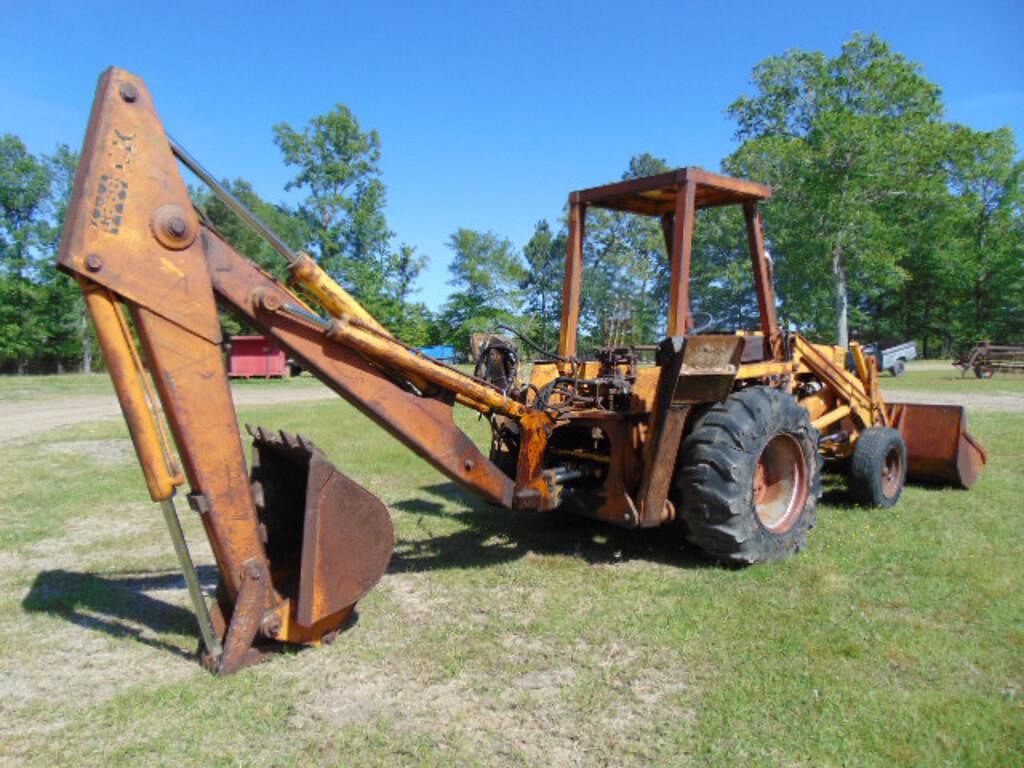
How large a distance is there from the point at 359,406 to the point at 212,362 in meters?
0.84

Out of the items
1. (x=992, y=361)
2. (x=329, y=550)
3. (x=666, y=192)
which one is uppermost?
(x=666, y=192)

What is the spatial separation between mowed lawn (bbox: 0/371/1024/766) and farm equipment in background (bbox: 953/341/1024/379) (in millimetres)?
23968

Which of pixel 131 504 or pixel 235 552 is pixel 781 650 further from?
pixel 131 504

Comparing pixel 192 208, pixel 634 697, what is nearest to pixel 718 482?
pixel 634 697

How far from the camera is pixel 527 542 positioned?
5781 millimetres

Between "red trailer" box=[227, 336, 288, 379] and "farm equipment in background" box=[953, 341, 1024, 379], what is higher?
"farm equipment in background" box=[953, 341, 1024, 379]

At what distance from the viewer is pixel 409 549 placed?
5.58 m

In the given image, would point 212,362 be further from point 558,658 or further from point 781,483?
point 781,483

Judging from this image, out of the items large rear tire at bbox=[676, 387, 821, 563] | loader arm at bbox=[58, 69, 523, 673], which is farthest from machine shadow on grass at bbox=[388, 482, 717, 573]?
loader arm at bbox=[58, 69, 523, 673]

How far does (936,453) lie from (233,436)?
6755mm

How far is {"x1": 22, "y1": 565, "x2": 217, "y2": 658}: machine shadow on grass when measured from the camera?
405 cm

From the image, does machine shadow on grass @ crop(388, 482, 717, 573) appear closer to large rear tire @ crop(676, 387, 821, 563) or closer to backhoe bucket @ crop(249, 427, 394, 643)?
large rear tire @ crop(676, 387, 821, 563)

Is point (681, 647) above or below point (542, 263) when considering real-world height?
below

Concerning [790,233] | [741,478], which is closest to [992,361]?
[790,233]
